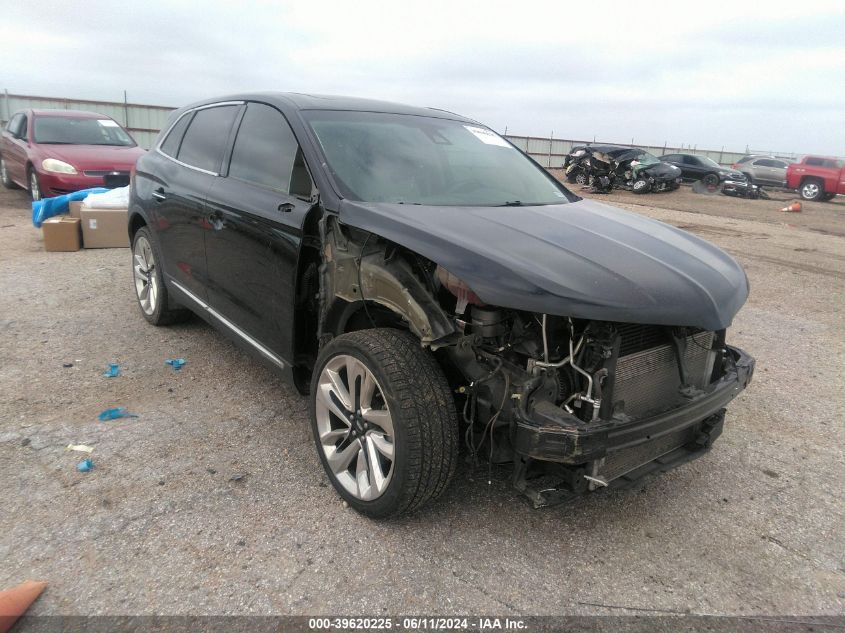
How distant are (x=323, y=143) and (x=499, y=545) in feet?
6.86

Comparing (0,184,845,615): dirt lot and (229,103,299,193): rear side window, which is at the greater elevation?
(229,103,299,193): rear side window

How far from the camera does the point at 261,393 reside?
12.6ft

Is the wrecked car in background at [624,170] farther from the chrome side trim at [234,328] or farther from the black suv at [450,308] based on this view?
the chrome side trim at [234,328]

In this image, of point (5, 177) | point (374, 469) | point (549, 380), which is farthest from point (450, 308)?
point (5, 177)

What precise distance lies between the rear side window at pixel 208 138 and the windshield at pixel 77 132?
7.07 meters

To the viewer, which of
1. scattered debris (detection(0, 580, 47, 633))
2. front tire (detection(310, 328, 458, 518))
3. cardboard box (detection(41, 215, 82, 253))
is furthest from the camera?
cardboard box (detection(41, 215, 82, 253))

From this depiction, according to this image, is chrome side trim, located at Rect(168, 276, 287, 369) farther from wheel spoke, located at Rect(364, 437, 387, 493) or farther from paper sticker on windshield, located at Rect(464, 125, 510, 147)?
paper sticker on windshield, located at Rect(464, 125, 510, 147)

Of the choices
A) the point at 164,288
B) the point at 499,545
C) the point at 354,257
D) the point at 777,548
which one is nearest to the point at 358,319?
the point at 354,257

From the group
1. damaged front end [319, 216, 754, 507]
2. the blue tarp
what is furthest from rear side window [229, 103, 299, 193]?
the blue tarp

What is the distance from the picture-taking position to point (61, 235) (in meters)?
7.59

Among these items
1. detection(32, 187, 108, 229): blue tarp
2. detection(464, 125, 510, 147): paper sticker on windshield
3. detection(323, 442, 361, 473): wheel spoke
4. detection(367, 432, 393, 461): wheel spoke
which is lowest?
detection(323, 442, 361, 473): wheel spoke

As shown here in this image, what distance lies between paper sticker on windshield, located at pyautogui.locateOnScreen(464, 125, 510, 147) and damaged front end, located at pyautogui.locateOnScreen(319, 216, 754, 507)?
62.6 inches

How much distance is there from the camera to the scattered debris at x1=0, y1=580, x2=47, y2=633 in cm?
200

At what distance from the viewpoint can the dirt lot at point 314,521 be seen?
2.26 meters
